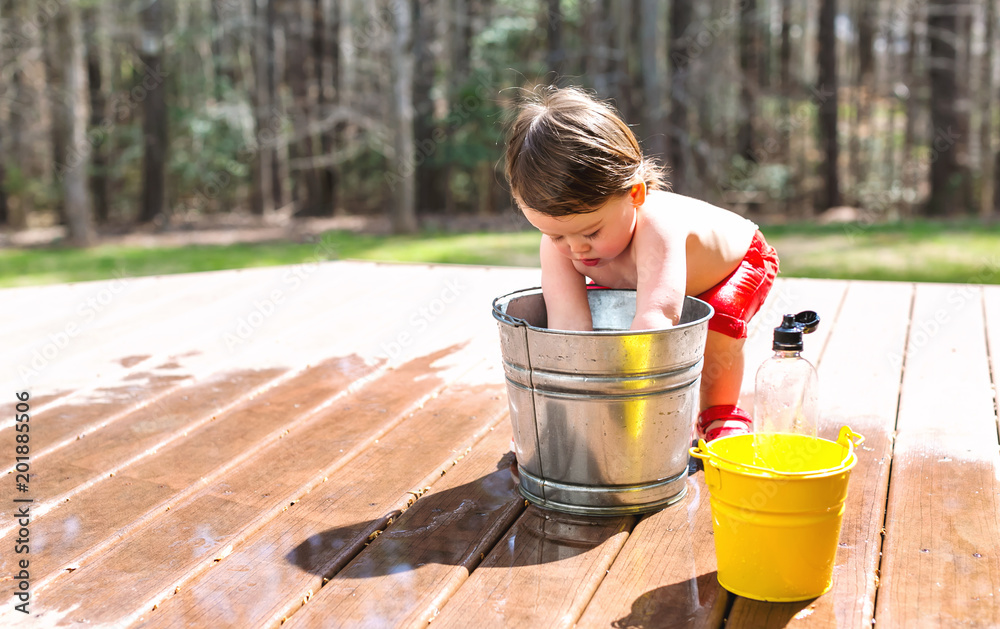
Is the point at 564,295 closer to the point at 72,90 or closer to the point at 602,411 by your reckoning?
the point at 602,411

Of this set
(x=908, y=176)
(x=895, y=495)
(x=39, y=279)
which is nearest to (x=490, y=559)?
(x=895, y=495)

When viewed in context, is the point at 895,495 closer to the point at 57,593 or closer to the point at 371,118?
the point at 57,593

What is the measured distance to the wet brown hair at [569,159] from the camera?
A: 5.73ft

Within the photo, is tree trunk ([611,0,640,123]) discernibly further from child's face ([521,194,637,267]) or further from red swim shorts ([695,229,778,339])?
child's face ([521,194,637,267])

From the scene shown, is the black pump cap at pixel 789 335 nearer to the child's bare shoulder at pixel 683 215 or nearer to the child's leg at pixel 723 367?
the child's bare shoulder at pixel 683 215

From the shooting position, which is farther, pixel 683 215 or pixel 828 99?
pixel 828 99

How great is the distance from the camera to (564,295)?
2010 mm

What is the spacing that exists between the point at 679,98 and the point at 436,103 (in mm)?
3736

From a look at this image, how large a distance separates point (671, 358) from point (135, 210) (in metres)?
13.3
